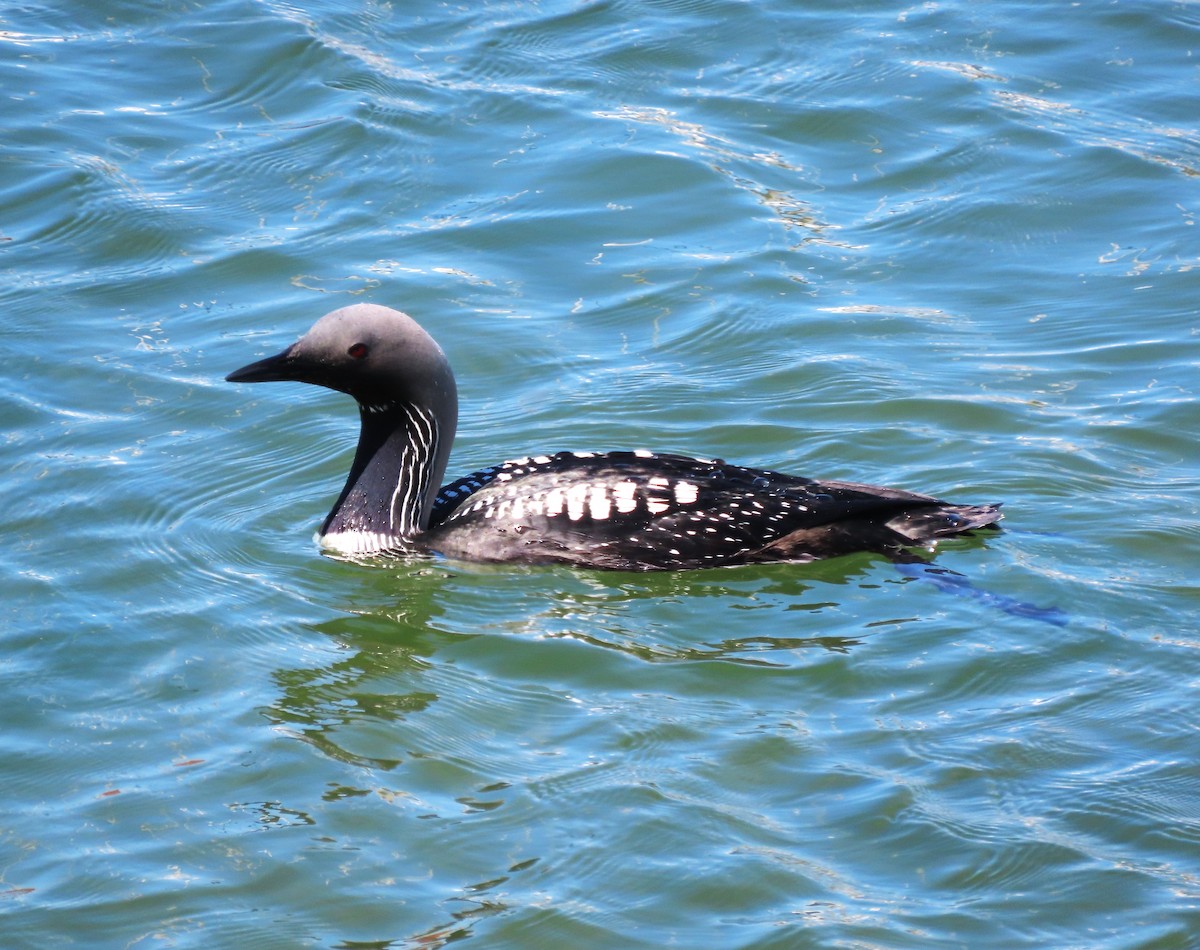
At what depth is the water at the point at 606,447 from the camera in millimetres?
4941

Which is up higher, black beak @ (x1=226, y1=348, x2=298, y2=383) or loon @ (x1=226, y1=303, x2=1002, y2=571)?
black beak @ (x1=226, y1=348, x2=298, y2=383)

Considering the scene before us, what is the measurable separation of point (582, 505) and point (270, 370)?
1.28m

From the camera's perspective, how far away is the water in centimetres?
494

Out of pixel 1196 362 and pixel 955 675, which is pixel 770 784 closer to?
pixel 955 675

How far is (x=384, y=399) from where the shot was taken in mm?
6895

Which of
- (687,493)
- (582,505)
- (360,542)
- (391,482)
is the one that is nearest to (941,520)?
(687,493)

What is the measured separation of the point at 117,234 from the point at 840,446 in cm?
439

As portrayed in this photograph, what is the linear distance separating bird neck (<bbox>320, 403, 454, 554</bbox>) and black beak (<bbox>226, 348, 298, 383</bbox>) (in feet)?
1.59

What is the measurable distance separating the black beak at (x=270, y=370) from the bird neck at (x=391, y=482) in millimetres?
483

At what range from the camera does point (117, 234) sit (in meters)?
9.59

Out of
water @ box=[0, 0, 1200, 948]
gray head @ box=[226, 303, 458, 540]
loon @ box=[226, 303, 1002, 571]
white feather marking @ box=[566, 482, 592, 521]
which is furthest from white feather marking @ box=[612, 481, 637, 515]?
gray head @ box=[226, 303, 458, 540]

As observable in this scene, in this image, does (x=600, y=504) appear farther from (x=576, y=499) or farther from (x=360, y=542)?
(x=360, y=542)

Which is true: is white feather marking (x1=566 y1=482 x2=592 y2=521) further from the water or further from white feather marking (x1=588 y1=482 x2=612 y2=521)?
the water

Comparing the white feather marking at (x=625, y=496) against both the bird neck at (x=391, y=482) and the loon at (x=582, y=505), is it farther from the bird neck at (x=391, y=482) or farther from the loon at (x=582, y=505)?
the bird neck at (x=391, y=482)
